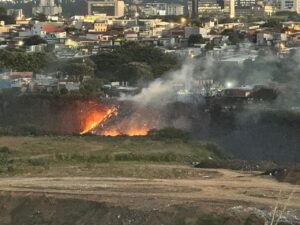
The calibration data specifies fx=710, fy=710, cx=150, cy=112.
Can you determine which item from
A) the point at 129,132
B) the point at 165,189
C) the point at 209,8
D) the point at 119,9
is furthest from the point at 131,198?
the point at 119,9

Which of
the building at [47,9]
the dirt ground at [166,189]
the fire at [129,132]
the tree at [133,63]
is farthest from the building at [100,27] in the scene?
the dirt ground at [166,189]

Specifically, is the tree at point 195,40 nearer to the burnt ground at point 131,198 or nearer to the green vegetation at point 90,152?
the green vegetation at point 90,152

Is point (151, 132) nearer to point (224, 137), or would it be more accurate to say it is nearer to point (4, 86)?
point (224, 137)

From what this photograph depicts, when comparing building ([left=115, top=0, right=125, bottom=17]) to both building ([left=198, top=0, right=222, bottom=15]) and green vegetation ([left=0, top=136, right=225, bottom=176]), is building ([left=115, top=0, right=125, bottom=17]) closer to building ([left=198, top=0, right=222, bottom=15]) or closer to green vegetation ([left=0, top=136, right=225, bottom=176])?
building ([left=198, top=0, right=222, bottom=15])

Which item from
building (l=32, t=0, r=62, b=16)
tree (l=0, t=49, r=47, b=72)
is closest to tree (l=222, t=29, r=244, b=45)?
tree (l=0, t=49, r=47, b=72)

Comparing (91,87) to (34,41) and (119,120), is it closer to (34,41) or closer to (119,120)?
(119,120)

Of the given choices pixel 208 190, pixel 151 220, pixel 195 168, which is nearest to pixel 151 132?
pixel 195 168

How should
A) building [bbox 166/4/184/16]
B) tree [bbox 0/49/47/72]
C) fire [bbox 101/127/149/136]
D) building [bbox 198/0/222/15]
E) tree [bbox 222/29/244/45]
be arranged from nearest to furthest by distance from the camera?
fire [bbox 101/127/149/136] → tree [bbox 0/49/47/72] → tree [bbox 222/29/244/45] → building [bbox 198/0/222/15] → building [bbox 166/4/184/16]
